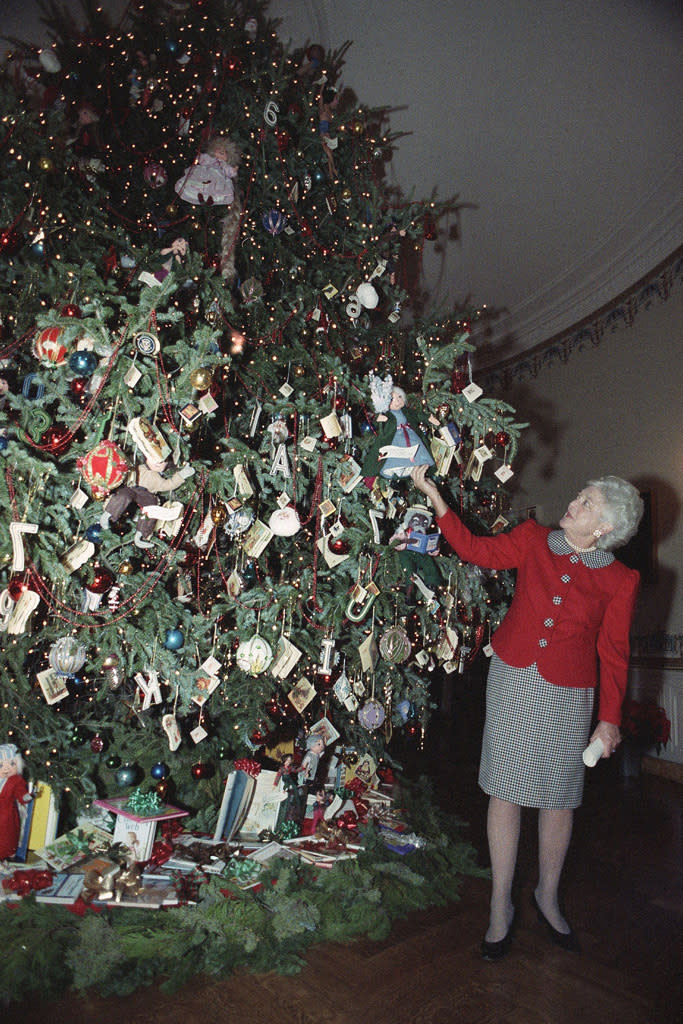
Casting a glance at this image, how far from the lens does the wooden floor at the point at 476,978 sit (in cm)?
178

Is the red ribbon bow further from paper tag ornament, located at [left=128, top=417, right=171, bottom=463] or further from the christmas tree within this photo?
paper tag ornament, located at [left=128, top=417, right=171, bottom=463]

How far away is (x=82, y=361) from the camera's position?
1900 millimetres

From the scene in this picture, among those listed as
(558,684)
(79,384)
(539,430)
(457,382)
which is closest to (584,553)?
(558,684)

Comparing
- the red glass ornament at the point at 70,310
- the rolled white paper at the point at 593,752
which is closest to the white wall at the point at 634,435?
the rolled white paper at the point at 593,752

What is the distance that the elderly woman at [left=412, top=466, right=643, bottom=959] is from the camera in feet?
6.89

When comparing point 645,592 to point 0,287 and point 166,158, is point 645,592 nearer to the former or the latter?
point 166,158

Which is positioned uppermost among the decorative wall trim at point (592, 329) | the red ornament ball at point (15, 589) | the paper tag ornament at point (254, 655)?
the decorative wall trim at point (592, 329)

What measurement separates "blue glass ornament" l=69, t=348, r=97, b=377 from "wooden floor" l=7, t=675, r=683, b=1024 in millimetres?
1696

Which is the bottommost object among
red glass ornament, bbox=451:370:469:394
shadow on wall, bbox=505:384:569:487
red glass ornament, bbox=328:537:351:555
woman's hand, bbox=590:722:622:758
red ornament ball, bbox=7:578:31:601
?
woman's hand, bbox=590:722:622:758

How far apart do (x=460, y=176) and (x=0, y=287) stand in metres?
3.31

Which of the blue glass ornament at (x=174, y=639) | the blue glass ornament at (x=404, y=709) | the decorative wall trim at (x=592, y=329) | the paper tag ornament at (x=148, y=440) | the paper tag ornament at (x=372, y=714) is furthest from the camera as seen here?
the decorative wall trim at (x=592, y=329)

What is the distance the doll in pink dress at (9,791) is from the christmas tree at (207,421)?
0.27ft

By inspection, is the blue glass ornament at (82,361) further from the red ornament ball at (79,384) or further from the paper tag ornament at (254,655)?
the paper tag ornament at (254,655)

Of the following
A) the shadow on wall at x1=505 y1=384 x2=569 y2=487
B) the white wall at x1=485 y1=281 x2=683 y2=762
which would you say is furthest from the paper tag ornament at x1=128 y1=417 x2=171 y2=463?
the shadow on wall at x1=505 y1=384 x2=569 y2=487
